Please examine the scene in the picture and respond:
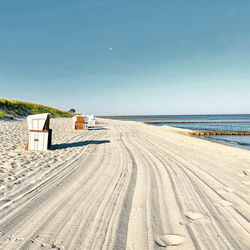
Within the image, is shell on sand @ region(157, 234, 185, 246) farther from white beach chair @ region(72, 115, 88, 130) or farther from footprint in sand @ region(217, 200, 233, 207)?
white beach chair @ region(72, 115, 88, 130)

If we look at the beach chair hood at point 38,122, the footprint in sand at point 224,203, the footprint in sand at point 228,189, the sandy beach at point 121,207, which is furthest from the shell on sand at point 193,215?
the beach chair hood at point 38,122

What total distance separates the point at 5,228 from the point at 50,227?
2.02ft

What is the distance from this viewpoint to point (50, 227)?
2.37 meters

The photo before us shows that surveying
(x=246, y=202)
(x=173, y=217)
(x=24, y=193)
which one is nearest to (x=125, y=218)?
(x=173, y=217)

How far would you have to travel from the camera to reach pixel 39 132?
7.20m

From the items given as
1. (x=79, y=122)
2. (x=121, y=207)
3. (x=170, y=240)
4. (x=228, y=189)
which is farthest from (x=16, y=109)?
(x=170, y=240)

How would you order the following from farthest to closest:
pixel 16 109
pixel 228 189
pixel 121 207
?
pixel 16 109 < pixel 228 189 < pixel 121 207

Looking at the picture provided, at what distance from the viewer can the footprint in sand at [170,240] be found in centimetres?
212

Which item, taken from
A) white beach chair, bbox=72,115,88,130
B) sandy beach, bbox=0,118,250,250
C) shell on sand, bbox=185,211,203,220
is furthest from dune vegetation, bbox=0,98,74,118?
shell on sand, bbox=185,211,203,220

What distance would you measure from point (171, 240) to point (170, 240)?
1 centimetres

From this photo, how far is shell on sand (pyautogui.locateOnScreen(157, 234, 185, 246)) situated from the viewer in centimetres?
212

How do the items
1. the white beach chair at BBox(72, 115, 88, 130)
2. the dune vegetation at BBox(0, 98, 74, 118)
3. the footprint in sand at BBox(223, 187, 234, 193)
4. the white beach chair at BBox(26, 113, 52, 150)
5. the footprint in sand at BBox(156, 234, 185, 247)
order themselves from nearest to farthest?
the footprint in sand at BBox(156, 234, 185, 247)
the footprint in sand at BBox(223, 187, 234, 193)
the white beach chair at BBox(26, 113, 52, 150)
the white beach chair at BBox(72, 115, 88, 130)
the dune vegetation at BBox(0, 98, 74, 118)

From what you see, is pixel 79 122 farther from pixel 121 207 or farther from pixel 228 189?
pixel 228 189

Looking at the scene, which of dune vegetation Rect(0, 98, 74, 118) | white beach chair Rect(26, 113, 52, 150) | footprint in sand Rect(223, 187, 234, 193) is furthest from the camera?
dune vegetation Rect(0, 98, 74, 118)
